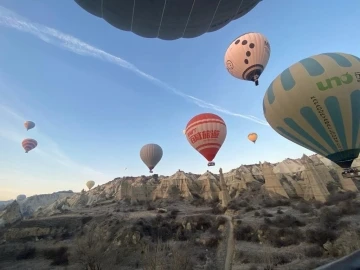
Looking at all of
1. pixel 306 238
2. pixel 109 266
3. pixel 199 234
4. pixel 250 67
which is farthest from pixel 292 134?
pixel 199 234

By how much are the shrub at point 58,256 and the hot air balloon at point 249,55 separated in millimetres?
20069

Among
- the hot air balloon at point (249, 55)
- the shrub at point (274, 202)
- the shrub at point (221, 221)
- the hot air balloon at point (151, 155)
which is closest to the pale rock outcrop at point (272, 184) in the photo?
the shrub at point (274, 202)

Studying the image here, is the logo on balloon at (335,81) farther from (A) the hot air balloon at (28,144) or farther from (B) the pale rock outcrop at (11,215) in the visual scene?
(A) the hot air balloon at (28,144)

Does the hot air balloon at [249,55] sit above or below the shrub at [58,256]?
above

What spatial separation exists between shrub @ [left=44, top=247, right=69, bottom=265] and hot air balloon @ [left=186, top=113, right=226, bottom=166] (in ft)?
47.3

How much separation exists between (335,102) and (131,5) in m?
9.18

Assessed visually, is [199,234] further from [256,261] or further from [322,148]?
[322,148]

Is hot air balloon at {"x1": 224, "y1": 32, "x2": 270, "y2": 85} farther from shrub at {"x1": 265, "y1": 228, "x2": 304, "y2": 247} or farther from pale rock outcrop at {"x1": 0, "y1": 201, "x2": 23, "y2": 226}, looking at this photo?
pale rock outcrop at {"x1": 0, "y1": 201, "x2": 23, "y2": 226}

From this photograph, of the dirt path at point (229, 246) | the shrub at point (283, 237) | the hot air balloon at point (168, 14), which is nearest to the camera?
the hot air balloon at point (168, 14)

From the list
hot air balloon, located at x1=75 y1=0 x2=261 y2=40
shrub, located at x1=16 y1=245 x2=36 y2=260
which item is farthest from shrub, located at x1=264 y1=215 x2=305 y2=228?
shrub, located at x1=16 y1=245 x2=36 y2=260

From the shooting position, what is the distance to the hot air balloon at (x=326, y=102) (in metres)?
9.66

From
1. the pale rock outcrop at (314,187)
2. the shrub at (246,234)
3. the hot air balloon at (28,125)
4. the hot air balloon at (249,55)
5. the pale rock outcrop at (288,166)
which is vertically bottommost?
the shrub at (246,234)

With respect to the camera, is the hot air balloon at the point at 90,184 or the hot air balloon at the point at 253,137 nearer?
the hot air balloon at the point at 253,137

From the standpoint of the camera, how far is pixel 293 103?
1042 centimetres
